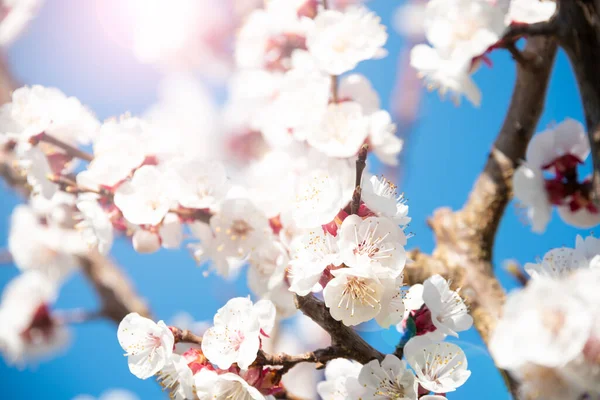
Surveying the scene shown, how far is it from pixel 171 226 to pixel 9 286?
1.89m

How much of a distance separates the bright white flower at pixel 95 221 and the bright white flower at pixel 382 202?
657 millimetres

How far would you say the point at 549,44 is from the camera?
1203 mm

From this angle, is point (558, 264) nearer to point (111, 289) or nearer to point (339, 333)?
point (339, 333)

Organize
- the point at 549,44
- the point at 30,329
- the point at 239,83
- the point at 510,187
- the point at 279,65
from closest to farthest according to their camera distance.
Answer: the point at 549,44, the point at 510,187, the point at 279,65, the point at 239,83, the point at 30,329

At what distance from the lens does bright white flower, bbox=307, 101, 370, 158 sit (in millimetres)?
1243

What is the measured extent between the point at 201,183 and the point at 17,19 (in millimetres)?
1234

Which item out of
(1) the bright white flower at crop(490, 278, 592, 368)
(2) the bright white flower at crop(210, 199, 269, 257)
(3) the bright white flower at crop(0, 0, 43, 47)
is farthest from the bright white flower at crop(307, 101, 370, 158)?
(3) the bright white flower at crop(0, 0, 43, 47)

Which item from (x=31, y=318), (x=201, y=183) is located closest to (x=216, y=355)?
(x=201, y=183)

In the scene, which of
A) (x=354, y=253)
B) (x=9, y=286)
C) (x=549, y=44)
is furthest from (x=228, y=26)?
(x=354, y=253)

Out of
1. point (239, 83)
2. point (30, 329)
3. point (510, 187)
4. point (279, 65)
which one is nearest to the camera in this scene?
point (510, 187)

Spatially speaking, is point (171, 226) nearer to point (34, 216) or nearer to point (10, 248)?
point (10, 248)

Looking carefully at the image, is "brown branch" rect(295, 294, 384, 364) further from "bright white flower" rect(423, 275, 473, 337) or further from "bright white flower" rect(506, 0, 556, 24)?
"bright white flower" rect(506, 0, 556, 24)

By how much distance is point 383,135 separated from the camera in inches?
50.9

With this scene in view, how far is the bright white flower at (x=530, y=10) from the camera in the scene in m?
1.04
